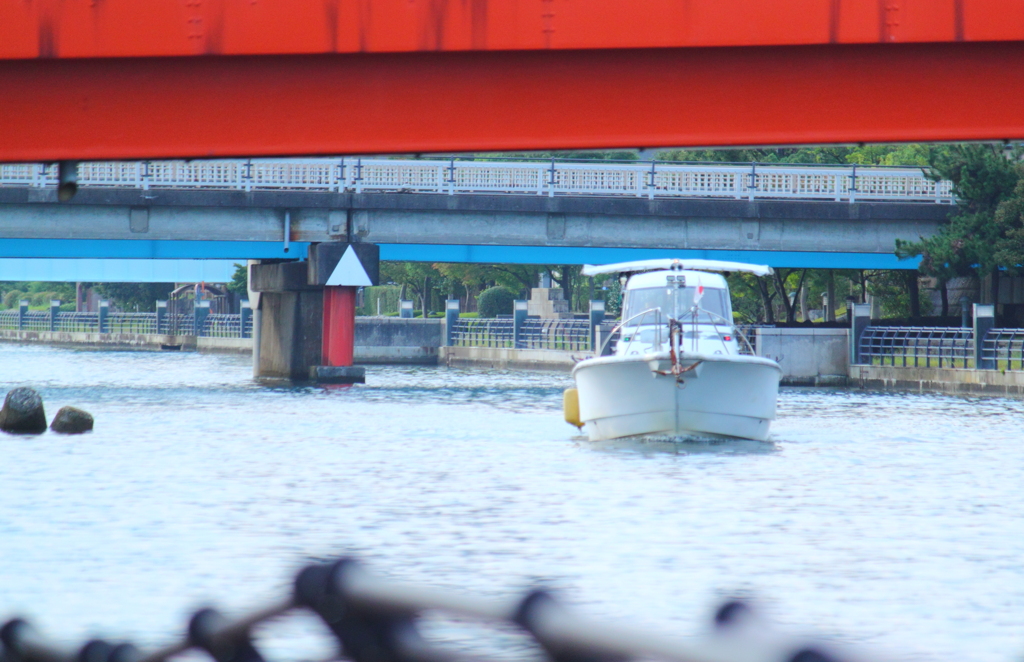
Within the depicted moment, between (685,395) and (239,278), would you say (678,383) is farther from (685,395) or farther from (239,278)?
(239,278)

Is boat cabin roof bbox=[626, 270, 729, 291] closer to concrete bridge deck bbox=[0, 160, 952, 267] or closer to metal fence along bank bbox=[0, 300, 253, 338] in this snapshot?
concrete bridge deck bbox=[0, 160, 952, 267]

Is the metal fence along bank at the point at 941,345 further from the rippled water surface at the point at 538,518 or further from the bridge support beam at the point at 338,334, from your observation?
the bridge support beam at the point at 338,334

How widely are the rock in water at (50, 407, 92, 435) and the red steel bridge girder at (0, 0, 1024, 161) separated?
1802 cm

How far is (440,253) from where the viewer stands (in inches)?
1797


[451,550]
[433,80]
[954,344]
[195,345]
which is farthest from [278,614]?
[195,345]

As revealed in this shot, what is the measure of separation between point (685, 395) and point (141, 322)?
225 feet

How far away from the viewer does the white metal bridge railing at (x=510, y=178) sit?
39375 millimetres

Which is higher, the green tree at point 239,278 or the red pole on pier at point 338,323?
the green tree at point 239,278

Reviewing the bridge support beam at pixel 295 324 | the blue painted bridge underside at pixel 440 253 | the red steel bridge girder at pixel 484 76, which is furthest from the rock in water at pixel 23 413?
the red steel bridge girder at pixel 484 76

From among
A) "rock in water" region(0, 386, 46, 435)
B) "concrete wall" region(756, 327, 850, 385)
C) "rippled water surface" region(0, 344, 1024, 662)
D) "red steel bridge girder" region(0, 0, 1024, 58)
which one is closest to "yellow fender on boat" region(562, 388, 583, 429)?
"rippled water surface" region(0, 344, 1024, 662)

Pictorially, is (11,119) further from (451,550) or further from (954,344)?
(954,344)

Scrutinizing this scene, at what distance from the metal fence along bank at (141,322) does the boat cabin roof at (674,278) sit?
4837 cm

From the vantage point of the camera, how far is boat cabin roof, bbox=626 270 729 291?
24.8 m

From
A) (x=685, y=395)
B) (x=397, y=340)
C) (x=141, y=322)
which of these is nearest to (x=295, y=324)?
(x=397, y=340)
